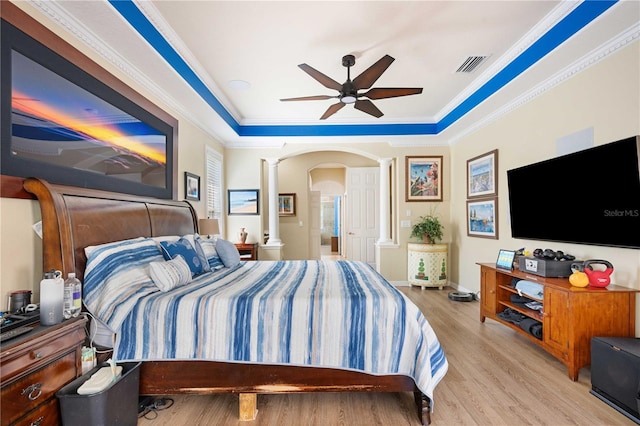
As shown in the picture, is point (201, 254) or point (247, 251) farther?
point (247, 251)

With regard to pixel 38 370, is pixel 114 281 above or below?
above

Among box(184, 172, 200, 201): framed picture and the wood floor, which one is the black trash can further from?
box(184, 172, 200, 201): framed picture

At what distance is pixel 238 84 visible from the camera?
3.61 m

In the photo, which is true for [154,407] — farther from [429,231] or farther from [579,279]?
[429,231]

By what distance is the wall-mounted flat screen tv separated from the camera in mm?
1630

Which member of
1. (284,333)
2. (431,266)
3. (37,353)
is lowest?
(431,266)

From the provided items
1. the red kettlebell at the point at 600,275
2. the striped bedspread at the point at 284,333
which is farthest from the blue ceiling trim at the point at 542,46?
the striped bedspread at the point at 284,333

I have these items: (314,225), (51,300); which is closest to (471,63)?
(51,300)

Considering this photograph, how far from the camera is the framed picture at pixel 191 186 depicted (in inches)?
145

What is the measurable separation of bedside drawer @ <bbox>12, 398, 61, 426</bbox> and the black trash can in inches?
0.9

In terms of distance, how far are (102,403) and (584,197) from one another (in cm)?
363

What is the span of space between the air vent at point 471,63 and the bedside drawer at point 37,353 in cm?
393

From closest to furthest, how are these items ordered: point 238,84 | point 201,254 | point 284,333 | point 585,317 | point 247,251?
point 284,333, point 585,317, point 201,254, point 238,84, point 247,251

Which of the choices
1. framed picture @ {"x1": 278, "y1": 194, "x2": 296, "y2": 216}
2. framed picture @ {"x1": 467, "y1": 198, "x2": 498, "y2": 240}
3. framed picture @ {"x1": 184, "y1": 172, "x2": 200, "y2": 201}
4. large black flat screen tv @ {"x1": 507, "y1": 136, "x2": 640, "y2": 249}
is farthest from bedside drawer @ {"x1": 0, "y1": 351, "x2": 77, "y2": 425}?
framed picture @ {"x1": 278, "y1": 194, "x2": 296, "y2": 216}
